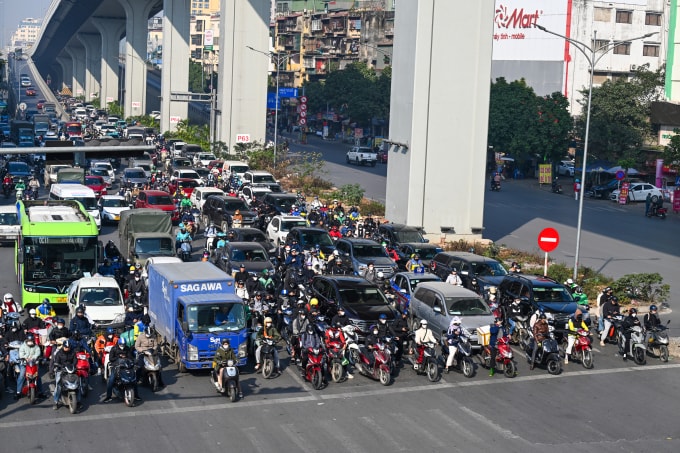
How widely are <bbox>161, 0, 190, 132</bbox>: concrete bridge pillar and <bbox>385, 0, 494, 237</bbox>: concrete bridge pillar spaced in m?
62.2

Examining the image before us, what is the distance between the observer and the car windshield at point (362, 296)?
26.0 metres

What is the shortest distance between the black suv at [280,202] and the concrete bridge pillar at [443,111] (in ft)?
19.0

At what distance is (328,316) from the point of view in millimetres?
26312

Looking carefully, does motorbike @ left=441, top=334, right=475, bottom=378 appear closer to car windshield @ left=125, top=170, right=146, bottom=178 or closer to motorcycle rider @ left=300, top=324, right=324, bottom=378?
motorcycle rider @ left=300, top=324, right=324, bottom=378

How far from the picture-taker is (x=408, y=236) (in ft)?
126

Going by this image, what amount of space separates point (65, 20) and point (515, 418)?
455 feet

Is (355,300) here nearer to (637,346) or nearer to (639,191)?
(637,346)

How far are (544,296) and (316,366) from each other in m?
8.20

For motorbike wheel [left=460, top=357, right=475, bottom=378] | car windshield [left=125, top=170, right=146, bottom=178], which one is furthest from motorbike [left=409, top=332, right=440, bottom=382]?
car windshield [left=125, top=170, right=146, bottom=178]

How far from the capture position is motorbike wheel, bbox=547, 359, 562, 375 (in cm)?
2373

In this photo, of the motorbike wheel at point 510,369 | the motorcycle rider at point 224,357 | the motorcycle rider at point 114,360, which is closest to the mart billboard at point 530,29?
the motorbike wheel at point 510,369

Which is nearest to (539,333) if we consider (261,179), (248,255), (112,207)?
(248,255)

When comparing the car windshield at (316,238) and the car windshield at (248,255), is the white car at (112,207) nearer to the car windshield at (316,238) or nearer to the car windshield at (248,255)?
the car windshield at (316,238)

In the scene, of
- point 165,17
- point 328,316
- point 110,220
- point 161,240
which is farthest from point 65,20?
point 328,316
